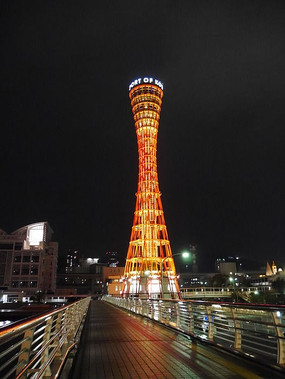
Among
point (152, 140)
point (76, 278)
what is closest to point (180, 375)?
point (152, 140)

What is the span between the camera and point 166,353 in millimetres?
7297

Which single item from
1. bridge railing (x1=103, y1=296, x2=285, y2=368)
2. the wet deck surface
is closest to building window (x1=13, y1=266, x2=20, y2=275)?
bridge railing (x1=103, y1=296, x2=285, y2=368)

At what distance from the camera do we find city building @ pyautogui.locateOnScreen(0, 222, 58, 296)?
80875 millimetres

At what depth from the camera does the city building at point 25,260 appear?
80.9 meters

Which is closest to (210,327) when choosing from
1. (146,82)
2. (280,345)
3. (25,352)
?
(280,345)

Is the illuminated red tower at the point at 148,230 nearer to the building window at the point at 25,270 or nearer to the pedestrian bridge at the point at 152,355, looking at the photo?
the building window at the point at 25,270

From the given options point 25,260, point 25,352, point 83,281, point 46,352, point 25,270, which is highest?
point 25,260

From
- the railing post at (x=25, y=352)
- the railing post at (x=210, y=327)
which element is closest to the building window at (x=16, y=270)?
the railing post at (x=210, y=327)

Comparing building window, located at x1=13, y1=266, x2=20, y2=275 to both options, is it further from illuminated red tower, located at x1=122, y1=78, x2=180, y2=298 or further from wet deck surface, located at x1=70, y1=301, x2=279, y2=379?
wet deck surface, located at x1=70, y1=301, x2=279, y2=379

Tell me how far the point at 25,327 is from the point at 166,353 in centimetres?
491

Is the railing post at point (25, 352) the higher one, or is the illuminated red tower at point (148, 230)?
the illuminated red tower at point (148, 230)

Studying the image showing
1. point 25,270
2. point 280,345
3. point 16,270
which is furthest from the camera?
point 25,270

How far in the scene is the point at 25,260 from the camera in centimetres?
8381

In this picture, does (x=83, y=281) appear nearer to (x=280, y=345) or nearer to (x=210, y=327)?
(x=210, y=327)
